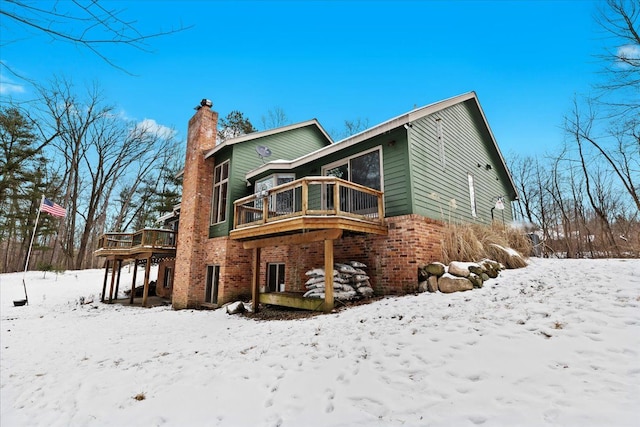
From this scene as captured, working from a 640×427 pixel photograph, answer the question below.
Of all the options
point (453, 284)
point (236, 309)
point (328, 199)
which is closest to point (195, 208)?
point (236, 309)

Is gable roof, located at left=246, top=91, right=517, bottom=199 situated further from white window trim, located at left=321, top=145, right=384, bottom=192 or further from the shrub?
the shrub

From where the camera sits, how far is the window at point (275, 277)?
10.9 meters

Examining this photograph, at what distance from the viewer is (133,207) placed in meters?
27.9

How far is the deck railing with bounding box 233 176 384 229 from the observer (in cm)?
711

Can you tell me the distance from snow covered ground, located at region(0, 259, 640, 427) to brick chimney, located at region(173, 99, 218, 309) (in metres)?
4.53

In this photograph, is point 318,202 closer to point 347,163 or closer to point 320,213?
point 347,163

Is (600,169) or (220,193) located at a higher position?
(600,169)

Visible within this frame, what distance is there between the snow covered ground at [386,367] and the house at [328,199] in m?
1.89

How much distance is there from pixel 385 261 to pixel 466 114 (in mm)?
7701

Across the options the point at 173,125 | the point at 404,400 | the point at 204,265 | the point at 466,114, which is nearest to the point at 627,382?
the point at 404,400

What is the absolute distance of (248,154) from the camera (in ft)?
40.7

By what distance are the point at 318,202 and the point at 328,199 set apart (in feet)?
1.44

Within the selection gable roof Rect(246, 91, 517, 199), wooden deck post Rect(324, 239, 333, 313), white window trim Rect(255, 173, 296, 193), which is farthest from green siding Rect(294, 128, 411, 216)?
white window trim Rect(255, 173, 296, 193)

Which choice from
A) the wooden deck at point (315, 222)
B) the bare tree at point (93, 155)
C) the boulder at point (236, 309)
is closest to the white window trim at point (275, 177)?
the wooden deck at point (315, 222)
